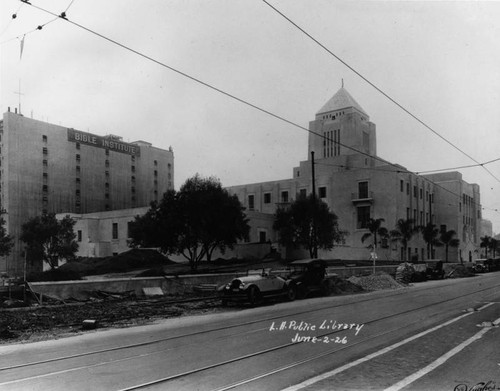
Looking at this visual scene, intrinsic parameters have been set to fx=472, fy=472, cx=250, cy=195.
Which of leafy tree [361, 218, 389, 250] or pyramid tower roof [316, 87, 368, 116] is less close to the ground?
pyramid tower roof [316, 87, 368, 116]

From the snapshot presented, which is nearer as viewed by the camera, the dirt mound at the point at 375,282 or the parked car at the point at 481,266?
the dirt mound at the point at 375,282

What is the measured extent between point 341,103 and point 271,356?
82.6 meters

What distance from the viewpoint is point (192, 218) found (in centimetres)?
4059

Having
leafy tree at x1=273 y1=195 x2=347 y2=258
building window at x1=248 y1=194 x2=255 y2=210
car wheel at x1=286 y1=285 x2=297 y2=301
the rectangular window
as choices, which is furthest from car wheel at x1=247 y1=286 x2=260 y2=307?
building window at x1=248 y1=194 x2=255 y2=210

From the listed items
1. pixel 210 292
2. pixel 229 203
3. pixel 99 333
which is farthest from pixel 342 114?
pixel 99 333

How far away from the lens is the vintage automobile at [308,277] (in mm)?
21344

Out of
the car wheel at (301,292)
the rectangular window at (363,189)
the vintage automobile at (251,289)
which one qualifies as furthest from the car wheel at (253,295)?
the rectangular window at (363,189)

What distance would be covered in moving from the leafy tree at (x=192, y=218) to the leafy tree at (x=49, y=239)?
22.3m

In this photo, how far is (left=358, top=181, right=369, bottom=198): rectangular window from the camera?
233 ft

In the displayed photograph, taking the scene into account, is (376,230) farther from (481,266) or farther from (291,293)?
(291,293)

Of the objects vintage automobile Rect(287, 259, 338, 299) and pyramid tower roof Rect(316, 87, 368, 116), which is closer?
vintage automobile Rect(287, 259, 338, 299)

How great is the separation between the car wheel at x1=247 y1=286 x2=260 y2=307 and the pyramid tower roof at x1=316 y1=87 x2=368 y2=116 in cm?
7134
